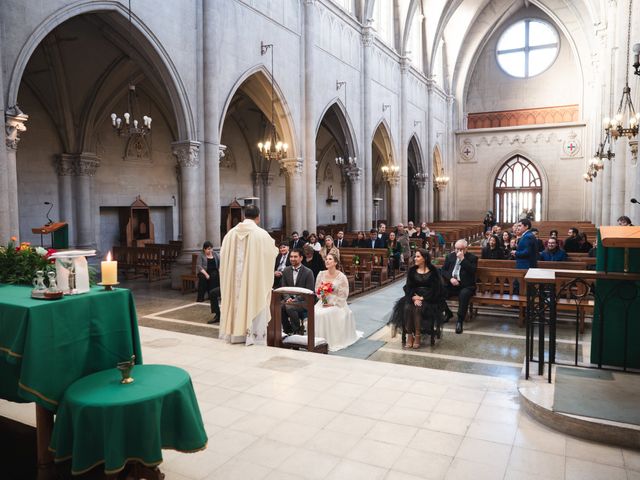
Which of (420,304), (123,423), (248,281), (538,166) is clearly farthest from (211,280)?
(538,166)

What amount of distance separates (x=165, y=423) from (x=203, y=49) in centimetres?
1123

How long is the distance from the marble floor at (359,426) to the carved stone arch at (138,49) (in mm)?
5941

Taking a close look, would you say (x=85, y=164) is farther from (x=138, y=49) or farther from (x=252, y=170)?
(x=252, y=170)

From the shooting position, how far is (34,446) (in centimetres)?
340

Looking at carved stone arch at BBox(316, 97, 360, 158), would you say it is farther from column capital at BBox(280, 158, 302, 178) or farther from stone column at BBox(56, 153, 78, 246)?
stone column at BBox(56, 153, 78, 246)

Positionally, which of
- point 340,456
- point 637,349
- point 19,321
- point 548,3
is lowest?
point 340,456

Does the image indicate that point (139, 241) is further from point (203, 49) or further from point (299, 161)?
point (203, 49)

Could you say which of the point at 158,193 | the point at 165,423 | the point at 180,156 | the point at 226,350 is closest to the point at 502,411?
the point at 165,423

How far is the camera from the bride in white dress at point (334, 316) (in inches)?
272

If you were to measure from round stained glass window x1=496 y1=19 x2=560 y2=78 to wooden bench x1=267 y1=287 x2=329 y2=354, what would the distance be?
103 ft

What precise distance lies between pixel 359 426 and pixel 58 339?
2117 millimetres

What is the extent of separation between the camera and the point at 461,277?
27.1 ft

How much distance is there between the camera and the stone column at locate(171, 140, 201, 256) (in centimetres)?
1197

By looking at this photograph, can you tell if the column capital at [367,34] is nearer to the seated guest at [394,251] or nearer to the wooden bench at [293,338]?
the seated guest at [394,251]
